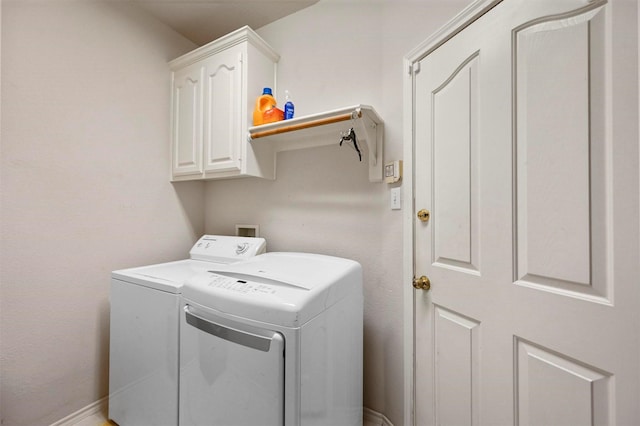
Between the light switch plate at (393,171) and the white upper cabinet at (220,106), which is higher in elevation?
the white upper cabinet at (220,106)

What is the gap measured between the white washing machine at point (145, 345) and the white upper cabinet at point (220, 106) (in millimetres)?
733

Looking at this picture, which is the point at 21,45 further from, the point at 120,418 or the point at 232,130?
the point at 120,418

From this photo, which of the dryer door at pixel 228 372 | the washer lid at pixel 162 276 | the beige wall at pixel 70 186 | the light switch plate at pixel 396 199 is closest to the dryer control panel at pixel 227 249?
the washer lid at pixel 162 276

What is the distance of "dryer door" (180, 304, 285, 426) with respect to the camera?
90 cm

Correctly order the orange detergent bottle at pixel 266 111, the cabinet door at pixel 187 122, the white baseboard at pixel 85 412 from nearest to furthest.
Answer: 1. the white baseboard at pixel 85 412
2. the orange detergent bottle at pixel 266 111
3. the cabinet door at pixel 187 122

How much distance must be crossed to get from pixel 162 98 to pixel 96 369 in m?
1.88

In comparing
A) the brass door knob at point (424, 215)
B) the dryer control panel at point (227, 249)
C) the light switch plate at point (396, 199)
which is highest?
the light switch plate at point (396, 199)

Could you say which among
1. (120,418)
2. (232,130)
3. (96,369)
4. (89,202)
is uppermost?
(232,130)

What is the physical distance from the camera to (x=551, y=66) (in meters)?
0.80

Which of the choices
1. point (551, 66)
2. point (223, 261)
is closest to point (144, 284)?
point (223, 261)

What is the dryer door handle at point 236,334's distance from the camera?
35.8 inches

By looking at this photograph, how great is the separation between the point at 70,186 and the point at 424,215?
1956 millimetres

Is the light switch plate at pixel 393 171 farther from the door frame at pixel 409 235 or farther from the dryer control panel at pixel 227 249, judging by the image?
the dryer control panel at pixel 227 249

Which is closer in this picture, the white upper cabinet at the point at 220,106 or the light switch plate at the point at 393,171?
the light switch plate at the point at 393,171
